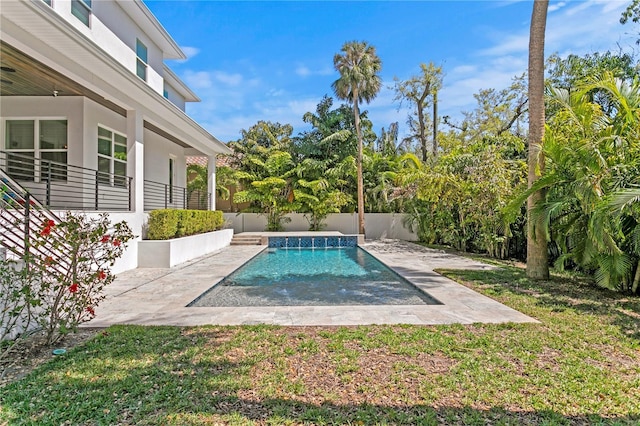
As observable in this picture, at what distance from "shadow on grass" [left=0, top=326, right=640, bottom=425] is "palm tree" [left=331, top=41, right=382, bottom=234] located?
1650 centimetres

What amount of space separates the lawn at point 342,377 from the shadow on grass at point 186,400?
0.01m

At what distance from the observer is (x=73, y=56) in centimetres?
704

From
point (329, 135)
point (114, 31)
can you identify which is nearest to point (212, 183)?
point (114, 31)

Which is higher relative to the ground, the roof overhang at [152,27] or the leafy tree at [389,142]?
the roof overhang at [152,27]

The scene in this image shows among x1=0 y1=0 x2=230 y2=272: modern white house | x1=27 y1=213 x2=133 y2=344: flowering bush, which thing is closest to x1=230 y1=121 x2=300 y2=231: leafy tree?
x1=0 y1=0 x2=230 y2=272: modern white house

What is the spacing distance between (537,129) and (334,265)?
23.7 feet

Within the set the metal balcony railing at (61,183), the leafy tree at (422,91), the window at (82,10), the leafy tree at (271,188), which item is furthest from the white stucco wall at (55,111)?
the leafy tree at (422,91)

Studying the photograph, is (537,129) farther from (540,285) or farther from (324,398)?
(324,398)

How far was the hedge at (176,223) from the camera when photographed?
34.6ft

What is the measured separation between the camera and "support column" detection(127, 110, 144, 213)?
9.98 m

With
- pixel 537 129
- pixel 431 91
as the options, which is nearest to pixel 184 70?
pixel 431 91

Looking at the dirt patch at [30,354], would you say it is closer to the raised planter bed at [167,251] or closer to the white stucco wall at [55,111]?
the raised planter bed at [167,251]

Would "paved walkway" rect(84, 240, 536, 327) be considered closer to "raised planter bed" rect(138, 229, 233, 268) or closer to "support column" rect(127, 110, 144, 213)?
"raised planter bed" rect(138, 229, 233, 268)

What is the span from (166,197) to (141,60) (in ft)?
16.7
